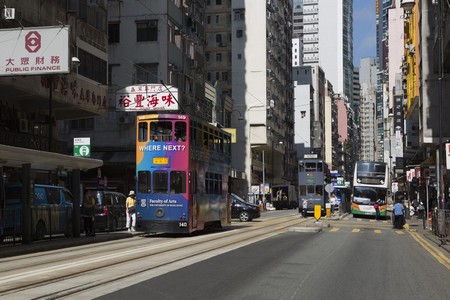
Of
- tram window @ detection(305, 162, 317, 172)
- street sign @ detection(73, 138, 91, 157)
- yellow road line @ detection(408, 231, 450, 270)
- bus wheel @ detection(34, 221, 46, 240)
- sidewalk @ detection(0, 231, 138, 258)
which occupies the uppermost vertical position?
street sign @ detection(73, 138, 91, 157)

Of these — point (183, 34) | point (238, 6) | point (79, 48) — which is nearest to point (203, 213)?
point (79, 48)

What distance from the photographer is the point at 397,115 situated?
284 feet

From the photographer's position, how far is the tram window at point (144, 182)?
76.9ft

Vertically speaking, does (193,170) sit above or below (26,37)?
below

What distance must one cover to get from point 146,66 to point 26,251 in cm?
3162

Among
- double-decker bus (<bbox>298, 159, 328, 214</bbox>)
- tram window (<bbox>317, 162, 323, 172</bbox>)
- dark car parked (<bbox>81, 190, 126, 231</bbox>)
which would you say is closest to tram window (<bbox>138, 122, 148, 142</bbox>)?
dark car parked (<bbox>81, 190, 126, 231</bbox>)

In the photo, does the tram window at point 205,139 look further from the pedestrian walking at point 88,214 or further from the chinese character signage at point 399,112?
the chinese character signage at point 399,112

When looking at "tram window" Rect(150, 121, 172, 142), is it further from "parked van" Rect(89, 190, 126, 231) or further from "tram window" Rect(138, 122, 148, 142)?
"parked van" Rect(89, 190, 126, 231)

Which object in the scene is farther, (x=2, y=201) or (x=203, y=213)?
(x=203, y=213)

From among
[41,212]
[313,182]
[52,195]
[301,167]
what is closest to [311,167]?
[301,167]

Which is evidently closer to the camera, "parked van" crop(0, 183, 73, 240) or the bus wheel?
"parked van" crop(0, 183, 73, 240)

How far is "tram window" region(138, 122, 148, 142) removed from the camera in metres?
23.5

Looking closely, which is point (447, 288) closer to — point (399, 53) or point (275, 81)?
point (275, 81)

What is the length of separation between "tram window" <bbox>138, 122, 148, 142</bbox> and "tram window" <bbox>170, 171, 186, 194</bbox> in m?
1.79
